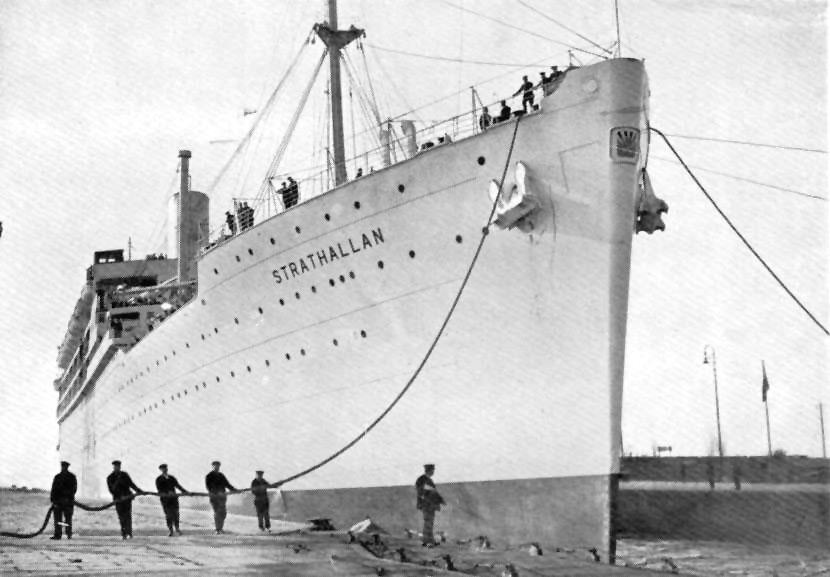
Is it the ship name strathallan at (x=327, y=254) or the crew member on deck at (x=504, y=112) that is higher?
the crew member on deck at (x=504, y=112)

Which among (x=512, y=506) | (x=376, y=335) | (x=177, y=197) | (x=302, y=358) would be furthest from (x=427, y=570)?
(x=177, y=197)

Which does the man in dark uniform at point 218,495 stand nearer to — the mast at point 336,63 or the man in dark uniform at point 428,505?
the man in dark uniform at point 428,505

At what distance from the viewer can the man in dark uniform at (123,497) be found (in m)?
10.9

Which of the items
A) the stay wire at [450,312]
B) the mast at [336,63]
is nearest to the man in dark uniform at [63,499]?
the stay wire at [450,312]

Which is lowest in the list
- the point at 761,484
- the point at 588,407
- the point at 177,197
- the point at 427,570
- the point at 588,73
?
the point at 761,484

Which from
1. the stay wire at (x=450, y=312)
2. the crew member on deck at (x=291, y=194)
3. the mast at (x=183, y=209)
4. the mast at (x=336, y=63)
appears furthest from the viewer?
the mast at (x=183, y=209)

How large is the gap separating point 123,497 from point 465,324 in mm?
5189

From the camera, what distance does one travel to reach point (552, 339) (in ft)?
37.2

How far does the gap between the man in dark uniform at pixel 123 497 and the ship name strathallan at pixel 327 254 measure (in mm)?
4474

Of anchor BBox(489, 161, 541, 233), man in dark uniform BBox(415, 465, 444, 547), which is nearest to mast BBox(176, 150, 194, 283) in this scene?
anchor BBox(489, 161, 541, 233)

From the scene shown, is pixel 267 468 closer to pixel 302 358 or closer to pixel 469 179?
pixel 302 358

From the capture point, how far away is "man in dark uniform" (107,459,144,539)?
10859 millimetres

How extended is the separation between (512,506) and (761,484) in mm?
39252

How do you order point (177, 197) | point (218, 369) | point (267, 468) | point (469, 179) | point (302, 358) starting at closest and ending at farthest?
point (469, 179), point (302, 358), point (267, 468), point (218, 369), point (177, 197)
